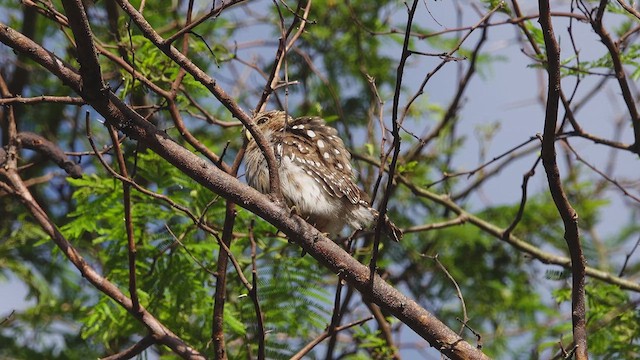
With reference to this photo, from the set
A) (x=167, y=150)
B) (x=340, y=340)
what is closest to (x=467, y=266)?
(x=340, y=340)

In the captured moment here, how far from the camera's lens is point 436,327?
3.91m

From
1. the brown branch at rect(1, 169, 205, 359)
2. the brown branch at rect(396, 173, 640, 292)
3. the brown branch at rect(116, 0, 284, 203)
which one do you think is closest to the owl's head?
the brown branch at rect(396, 173, 640, 292)

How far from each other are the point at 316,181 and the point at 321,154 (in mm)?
309

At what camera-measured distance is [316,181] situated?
5.30 m

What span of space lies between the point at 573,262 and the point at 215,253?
88.3 inches

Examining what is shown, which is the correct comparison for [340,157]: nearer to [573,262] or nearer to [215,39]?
[573,262]

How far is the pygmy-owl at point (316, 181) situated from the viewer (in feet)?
17.2

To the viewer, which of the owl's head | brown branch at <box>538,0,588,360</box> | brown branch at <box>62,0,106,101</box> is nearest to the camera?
brown branch at <box>62,0,106,101</box>

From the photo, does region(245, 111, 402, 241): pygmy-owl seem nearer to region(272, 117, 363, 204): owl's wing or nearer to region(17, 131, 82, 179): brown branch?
region(272, 117, 363, 204): owl's wing

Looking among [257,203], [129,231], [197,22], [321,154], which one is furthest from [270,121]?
[197,22]

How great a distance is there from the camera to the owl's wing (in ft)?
17.5

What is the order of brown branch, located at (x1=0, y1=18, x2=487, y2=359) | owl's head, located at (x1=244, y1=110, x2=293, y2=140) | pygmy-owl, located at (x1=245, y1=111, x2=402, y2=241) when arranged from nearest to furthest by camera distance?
1. brown branch, located at (x1=0, y1=18, x2=487, y2=359)
2. pygmy-owl, located at (x1=245, y1=111, x2=402, y2=241)
3. owl's head, located at (x1=244, y1=110, x2=293, y2=140)

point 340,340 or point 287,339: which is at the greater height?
point 340,340

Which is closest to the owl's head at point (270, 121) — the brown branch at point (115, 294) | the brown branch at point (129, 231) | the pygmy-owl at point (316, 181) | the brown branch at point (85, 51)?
the pygmy-owl at point (316, 181)
